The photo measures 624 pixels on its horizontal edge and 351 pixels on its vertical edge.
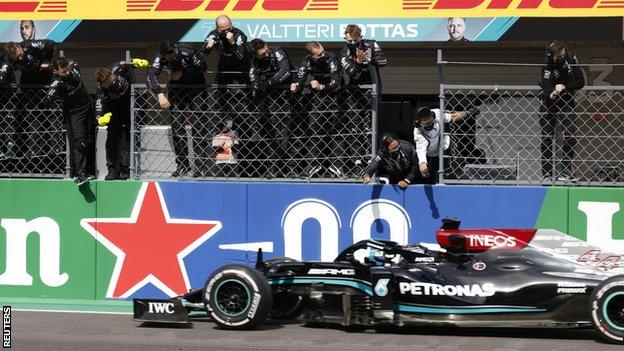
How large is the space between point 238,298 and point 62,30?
268 inches

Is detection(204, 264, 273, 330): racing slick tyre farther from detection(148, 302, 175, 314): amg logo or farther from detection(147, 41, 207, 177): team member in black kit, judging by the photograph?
detection(147, 41, 207, 177): team member in black kit

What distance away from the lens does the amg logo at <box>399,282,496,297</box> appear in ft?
33.6

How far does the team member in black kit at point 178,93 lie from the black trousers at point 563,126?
374 cm

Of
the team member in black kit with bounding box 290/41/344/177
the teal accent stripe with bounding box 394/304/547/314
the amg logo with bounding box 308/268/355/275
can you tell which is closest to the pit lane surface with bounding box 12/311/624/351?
the teal accent stripe with bounding box 394/304/547/314

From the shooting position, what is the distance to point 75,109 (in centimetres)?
1322

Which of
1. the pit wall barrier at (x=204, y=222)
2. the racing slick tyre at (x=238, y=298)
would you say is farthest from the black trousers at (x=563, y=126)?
the racing slick tyre at (x=238, y=298)

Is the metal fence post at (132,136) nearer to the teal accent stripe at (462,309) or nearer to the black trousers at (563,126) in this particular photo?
the teal accent stripe at (462,309)

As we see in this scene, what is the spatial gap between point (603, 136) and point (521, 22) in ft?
10.9

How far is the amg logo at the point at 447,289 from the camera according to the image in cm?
1023

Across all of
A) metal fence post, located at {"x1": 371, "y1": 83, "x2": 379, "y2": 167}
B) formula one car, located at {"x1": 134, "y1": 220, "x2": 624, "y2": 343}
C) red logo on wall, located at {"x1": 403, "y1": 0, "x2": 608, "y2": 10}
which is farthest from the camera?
red logo on wall, located at {"x1": 403, "y1": 0, "x2": 608, "y2": 10}

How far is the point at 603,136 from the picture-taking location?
12016mm

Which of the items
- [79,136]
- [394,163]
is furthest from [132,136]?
[394,163]

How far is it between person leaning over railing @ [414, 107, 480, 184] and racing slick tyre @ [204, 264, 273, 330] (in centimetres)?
265

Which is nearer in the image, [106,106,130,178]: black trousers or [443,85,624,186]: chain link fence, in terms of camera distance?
[443,85,624,186]: chain link fence
